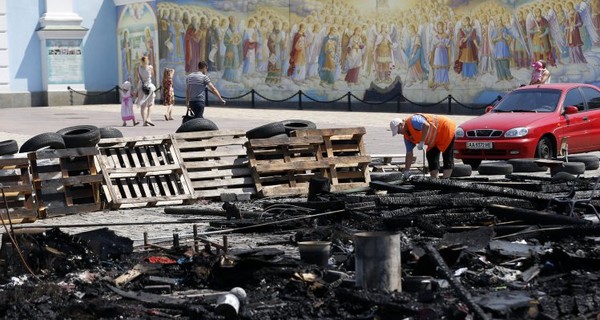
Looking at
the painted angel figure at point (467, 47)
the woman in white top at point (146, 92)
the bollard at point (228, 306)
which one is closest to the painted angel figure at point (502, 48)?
the painted angel figure at point (467, 47)

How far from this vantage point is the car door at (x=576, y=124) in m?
20.8

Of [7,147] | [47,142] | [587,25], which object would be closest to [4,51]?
[587,25]

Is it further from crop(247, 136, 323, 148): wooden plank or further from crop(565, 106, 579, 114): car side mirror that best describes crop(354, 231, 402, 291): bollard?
crop(565, 106, 579, 114): car side mirror

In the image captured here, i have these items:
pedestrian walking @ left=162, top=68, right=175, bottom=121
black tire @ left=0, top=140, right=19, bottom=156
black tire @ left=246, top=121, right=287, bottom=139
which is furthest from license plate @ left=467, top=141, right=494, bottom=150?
pedestrian walking @ left=162, top=68, right=175, bottom=121

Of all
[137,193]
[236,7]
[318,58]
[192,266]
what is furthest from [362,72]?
[192,266]

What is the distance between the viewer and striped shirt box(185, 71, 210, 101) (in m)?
24.6

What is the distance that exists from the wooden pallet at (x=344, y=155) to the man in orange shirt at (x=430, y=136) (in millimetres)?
819

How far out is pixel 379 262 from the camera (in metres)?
8.73

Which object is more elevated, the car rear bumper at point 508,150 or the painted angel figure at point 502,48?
the painted angel figure at point 502,48

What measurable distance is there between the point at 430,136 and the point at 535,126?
448 cm

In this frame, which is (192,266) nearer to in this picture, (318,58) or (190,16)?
(318,58)

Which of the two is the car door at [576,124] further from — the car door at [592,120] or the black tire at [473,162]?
the black tire at [473,162]

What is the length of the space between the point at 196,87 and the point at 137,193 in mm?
9207

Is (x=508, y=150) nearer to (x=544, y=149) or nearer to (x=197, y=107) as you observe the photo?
(x=544, y=149)
